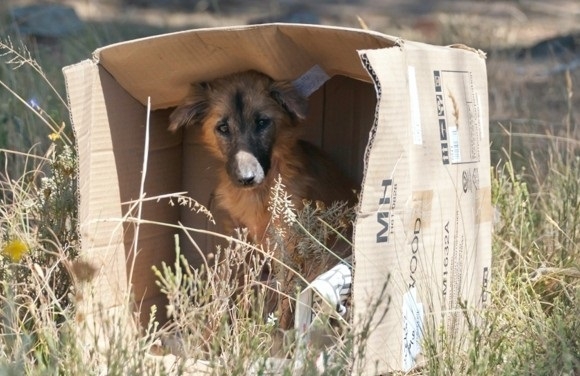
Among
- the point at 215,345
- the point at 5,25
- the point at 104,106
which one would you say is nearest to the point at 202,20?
the point at 5,25

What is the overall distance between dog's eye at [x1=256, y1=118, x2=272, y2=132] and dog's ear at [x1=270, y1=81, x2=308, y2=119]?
0.43 ft

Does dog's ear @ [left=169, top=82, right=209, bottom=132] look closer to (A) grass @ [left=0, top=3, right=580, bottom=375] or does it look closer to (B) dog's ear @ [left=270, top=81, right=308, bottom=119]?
(B) dog's ear @ [left=270, top=81, right=308, bottom=119]

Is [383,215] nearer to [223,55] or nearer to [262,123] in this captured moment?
[223,55]

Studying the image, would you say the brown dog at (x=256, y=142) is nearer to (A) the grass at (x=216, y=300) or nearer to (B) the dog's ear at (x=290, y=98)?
(B) the dog's ear at (x=290, y=98)

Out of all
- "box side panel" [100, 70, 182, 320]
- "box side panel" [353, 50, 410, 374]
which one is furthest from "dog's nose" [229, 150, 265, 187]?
"box side panel" [353, 50, 410, 374]

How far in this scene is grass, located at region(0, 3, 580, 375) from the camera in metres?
3.28

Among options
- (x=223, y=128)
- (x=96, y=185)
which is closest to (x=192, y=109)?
(x=223, y=128)

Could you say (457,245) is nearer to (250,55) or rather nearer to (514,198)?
(514,198)

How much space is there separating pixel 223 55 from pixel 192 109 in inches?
14.3

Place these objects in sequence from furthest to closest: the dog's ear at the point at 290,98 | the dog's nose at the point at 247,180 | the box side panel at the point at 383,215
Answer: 1. the dog's ear at the point at 290,98
2. the dog's nose at the point at 247,180
3. the box side panel at the point at 383,215

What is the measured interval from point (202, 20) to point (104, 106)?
6017 mm

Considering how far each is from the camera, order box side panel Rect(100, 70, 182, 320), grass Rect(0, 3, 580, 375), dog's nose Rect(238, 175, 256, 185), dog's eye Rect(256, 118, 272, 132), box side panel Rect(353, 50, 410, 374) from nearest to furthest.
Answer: grass Rect(0, 3, 580, 375) < box side panel Rect(353, 50, 410, 374) < box side panel Rect(100, 70, 182, 320) < dog's nose Rect(238, 175, 256, 185) < dog's eye Rect(256, 118, 272, 132)

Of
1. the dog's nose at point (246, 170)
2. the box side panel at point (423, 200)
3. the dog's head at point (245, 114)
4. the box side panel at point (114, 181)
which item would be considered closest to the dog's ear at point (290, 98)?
the dog's head at point (245, 114)

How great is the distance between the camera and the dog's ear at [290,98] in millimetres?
4863
